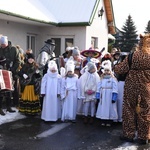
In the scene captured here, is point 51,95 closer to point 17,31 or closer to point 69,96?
point 69,96

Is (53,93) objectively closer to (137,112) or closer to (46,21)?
(137,112)

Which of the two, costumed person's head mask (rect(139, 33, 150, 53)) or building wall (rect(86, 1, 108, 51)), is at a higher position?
building wall (rect(86, 1, 108, 51))

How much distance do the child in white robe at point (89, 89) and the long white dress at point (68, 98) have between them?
0.74 ft

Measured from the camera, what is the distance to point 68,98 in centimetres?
725

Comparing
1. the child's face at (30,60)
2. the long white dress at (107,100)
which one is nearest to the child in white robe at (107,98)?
the long white dress at (107,100)

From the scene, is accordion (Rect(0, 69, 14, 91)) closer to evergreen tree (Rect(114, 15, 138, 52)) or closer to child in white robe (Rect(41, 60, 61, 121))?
child in white robe (Rect(41, 60, 61, 121))

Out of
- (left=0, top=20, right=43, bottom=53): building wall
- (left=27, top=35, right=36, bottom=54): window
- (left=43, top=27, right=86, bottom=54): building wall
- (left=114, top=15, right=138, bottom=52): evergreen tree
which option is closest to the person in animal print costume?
(left=0, top=20, right=43, bottom=53): building wall

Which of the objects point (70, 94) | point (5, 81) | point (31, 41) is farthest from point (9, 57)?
point (31, 41)

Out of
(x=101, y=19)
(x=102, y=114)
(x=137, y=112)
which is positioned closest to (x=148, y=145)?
(x=137, y=112)

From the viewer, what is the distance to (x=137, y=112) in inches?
227

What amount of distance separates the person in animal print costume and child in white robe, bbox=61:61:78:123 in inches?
66.7

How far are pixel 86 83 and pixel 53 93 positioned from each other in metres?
0.86

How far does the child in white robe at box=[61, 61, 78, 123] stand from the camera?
7.23 meters

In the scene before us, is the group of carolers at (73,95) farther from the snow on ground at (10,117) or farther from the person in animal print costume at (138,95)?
the person in animal print costume at (138,95)
